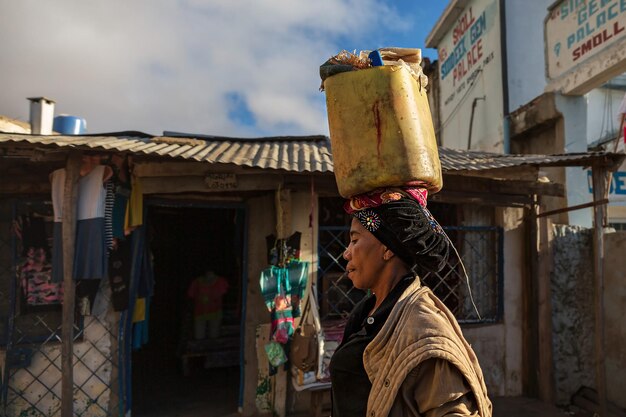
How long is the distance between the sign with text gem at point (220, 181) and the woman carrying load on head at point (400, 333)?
3.14 metres

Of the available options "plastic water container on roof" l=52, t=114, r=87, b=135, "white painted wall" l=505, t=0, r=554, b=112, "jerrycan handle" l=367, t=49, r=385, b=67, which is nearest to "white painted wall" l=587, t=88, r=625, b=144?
"white painted wall" l=505, t=0, r=554, b=112

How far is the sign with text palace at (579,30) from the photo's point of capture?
642 cm

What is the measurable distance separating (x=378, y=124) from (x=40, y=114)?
1138cm

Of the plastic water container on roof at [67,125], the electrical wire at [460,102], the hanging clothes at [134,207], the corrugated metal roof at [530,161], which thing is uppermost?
the electrical wire at [460,102]

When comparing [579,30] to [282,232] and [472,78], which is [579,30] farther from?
[282,232]

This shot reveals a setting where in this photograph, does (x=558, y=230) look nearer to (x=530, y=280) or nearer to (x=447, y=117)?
(x=530, y=280)

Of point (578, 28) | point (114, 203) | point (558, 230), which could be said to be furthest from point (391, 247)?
point (578, 28)

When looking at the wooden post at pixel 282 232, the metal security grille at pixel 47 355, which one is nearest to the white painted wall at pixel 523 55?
the wooden post at pixel 282 232

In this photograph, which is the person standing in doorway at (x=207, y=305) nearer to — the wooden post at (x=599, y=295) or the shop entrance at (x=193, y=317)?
the shop entrance at (x=193, y=317)

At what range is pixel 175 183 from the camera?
4781 millimetres

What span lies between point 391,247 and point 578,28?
302 inches

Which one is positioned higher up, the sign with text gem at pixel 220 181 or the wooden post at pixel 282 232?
the sign with text gem at pixel 220 181

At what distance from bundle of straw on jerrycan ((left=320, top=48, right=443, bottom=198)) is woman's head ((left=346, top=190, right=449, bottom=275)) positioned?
0.25 feet

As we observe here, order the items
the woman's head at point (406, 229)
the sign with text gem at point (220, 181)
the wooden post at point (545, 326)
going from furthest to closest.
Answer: the wooden post at point (545, 326), the sign with text gem at point (220, 181), the woman's head at point (406, 229)
